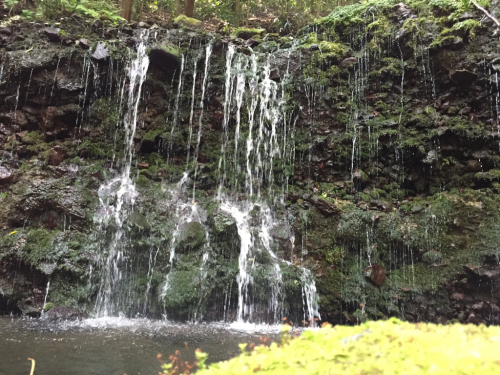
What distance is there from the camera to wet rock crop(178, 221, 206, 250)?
8.44m

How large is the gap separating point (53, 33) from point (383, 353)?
1315 cm

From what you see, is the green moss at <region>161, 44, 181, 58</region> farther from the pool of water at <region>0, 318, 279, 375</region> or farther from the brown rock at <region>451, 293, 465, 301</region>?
the brown rock at <region>451, 293, 465, 301</region>

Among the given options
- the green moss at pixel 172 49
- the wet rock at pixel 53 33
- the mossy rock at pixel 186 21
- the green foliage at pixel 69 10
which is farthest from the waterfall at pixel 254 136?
the wet rock at pixel 53 33

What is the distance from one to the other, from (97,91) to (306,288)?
9.16 meters

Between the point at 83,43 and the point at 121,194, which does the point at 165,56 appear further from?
the point at 121,194

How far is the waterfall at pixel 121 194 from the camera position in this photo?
7804mm

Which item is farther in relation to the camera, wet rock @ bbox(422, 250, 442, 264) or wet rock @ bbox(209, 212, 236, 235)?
wet rock @ bbox(209, 212, 236, 235)

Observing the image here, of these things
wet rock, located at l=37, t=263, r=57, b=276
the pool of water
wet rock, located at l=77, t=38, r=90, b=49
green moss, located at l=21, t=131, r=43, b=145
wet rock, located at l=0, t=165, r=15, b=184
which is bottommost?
the pool of water

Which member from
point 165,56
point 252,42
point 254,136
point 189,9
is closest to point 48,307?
point 254,136

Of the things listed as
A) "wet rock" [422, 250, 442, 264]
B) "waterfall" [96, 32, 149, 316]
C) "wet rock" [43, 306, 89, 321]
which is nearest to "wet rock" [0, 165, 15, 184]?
"waterfall" [96, 32, 149, 316]

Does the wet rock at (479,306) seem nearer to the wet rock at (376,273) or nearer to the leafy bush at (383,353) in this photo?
the wet rock at (376,273)

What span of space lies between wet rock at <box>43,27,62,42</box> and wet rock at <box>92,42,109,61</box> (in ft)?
4.43

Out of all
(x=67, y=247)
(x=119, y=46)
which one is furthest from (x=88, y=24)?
(x=67, y=247)

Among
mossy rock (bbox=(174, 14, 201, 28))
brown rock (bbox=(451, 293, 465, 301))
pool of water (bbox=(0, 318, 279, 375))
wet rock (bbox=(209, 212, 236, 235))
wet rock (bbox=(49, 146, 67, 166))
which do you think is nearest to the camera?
pool of water (bbox=(0, 318, 279, 375))
